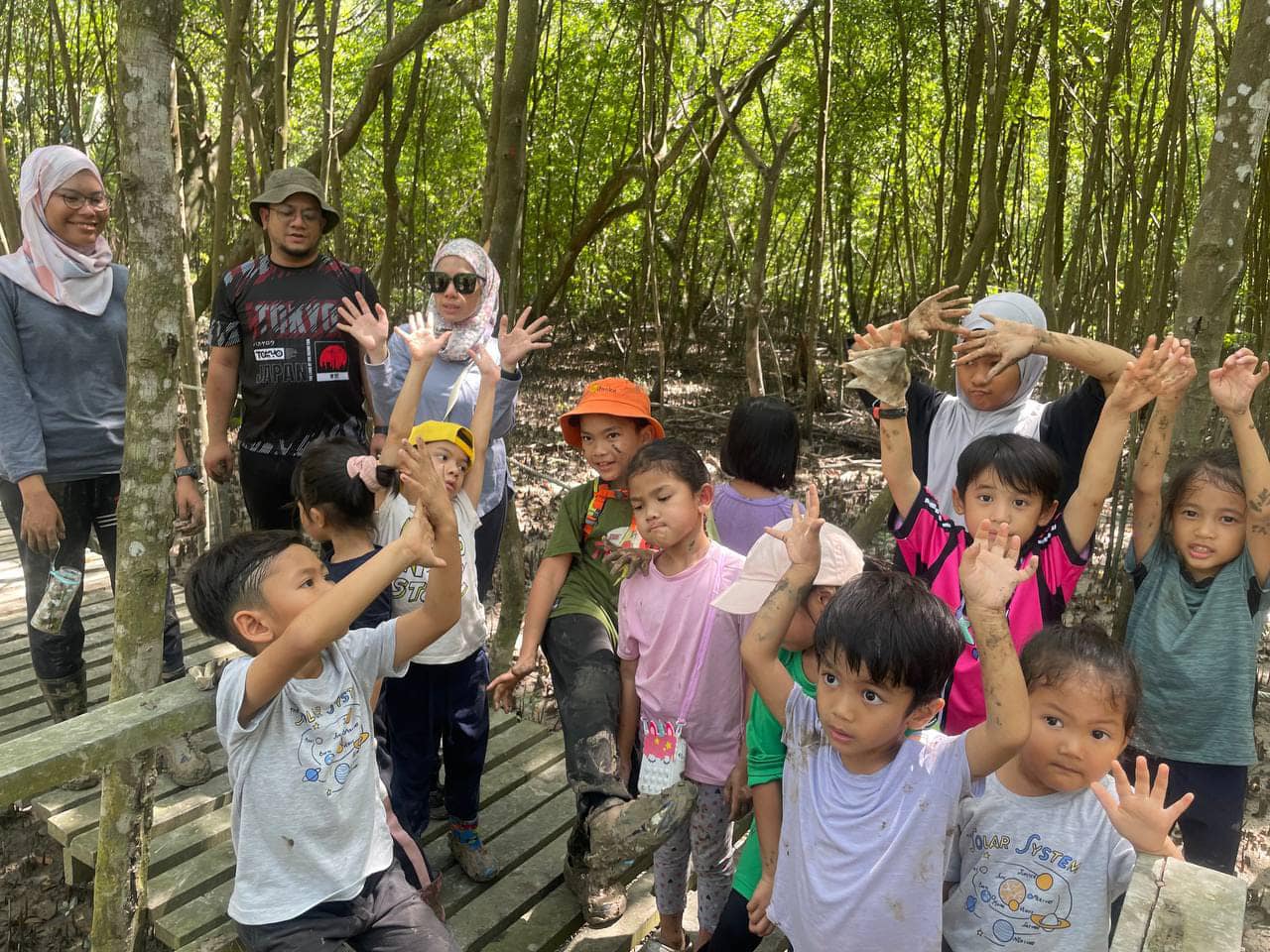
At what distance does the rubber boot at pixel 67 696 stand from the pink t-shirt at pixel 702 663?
6.79 feet

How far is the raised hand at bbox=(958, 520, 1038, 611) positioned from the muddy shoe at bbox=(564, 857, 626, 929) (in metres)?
1.53

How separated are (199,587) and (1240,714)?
238 centimetres

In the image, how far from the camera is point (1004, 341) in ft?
7.77

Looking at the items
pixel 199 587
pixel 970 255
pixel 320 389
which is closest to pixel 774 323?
pixel 970 255

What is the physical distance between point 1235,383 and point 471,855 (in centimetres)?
236

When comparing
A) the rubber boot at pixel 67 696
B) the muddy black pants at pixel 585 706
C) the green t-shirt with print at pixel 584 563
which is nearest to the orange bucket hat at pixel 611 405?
the green t-shirt with print at pixel 584 563

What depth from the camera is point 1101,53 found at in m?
6.50

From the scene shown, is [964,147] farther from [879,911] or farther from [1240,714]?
[879,911]

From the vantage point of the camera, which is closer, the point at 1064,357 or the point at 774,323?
the point at 1064,357

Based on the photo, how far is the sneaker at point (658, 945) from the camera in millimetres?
2441

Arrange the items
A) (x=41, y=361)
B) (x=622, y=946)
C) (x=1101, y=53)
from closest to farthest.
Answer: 1. (x=622, y=946)
2. (x=41, y=361)
3. (x=1101, y=53)

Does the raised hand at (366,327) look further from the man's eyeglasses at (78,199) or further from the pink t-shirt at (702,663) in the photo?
the pink t-shirt at (702,663)

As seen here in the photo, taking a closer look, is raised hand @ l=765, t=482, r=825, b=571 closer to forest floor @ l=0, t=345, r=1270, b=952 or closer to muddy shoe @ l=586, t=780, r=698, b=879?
muddy shoe @ l=586, t=780, r=698, b=879

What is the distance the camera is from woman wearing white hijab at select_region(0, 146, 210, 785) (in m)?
2.92
